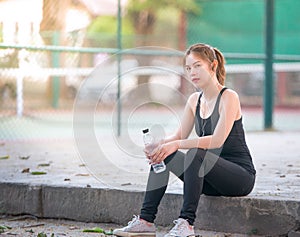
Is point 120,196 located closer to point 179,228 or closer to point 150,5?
point 179,228

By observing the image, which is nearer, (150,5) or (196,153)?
(196,153)

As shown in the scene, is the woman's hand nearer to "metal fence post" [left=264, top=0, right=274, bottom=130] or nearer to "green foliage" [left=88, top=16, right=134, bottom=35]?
"metal fence post" [left=264, top=0, right=274, bottom=130]

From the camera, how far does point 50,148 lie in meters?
7.46

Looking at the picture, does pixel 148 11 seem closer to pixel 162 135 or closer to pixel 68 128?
pixel 68 128

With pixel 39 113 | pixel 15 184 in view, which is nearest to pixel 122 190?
pixel 15 184

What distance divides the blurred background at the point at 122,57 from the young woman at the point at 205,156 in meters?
1.46

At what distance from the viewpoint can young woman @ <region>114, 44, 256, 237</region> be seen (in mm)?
4008

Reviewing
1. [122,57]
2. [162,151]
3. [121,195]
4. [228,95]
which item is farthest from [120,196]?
[122,57]

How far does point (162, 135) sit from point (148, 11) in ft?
54.0

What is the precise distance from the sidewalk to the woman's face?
26.1 inches

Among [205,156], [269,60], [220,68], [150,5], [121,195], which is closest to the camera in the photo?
[205,156]

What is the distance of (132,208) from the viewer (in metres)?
4.51

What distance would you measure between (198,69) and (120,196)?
91cm

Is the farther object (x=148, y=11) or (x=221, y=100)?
(x=148, y=11)
